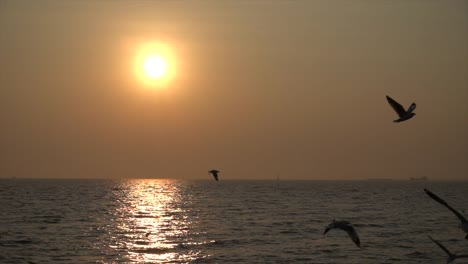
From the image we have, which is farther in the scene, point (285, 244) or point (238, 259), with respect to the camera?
point (285, 244)

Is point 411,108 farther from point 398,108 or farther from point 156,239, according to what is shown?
point 156,239

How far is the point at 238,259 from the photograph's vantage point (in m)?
37.7

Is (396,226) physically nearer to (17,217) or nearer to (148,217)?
(148,217)

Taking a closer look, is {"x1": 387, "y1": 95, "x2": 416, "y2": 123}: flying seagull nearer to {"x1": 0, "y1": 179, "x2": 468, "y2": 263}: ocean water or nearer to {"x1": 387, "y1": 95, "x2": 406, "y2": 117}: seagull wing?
{"x1": 387, "y1": 95, "x2": 406, "y2": 117}: seagull wing

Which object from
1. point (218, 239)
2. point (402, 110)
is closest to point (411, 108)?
point (402, 110)

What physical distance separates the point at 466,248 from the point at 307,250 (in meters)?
10.9

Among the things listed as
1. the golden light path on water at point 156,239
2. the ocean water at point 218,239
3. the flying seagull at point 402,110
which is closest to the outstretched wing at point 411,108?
the flying seagull at point 402,110

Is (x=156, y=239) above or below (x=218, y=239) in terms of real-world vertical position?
above

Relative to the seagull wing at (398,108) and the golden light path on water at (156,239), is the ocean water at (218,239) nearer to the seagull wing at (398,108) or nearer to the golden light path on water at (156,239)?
the golden light path on water at (156,239)

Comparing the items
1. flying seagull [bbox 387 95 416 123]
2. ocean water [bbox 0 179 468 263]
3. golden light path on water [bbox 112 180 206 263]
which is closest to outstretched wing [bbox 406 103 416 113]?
flying seagull [bbox 387 95 416 123]

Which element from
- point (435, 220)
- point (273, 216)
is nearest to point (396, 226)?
point (435, 220)

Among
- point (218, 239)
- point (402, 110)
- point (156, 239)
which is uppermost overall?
point (402, 110)

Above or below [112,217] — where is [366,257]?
below

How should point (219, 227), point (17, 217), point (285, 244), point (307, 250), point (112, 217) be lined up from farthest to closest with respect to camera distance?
point (112, 217) < point (17, 217) < point (219, 227) < point (285, 244) < point (307, 250)
